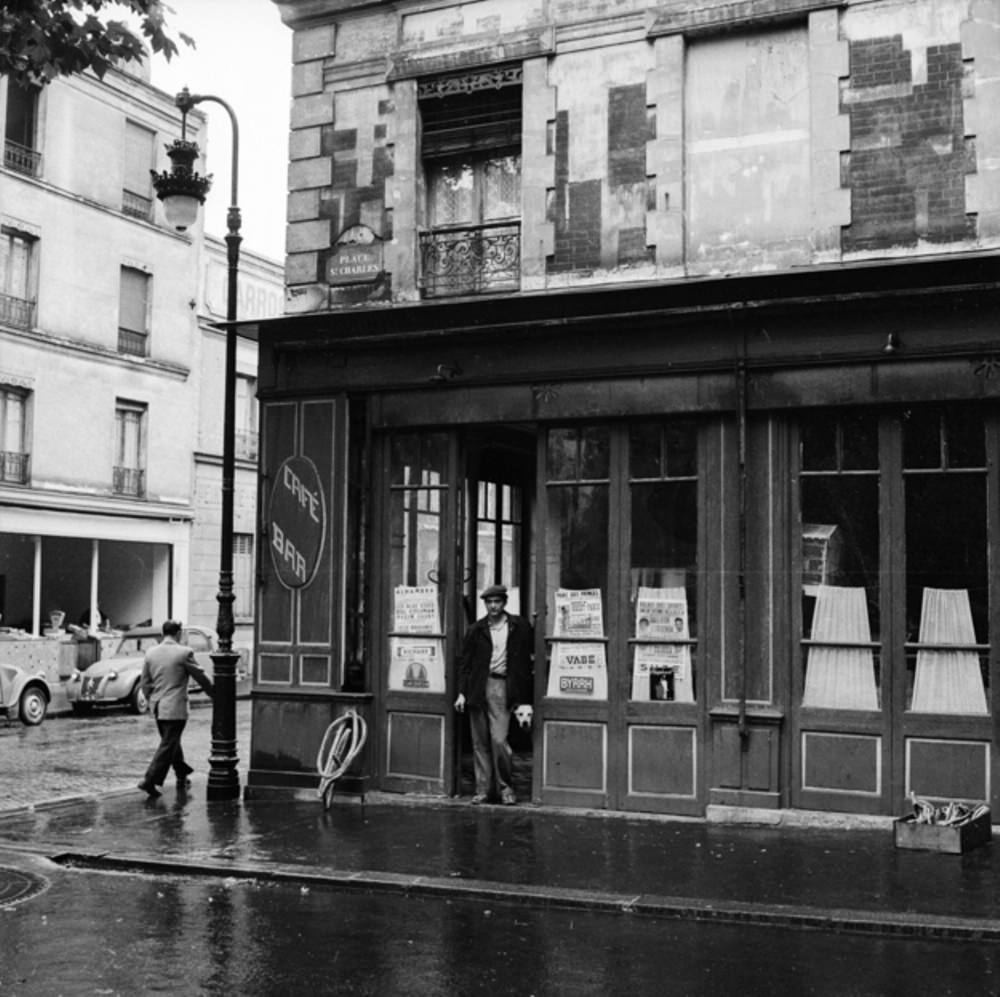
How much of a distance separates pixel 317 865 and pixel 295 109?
7809 millimetres

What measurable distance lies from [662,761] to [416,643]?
2610 millimetres

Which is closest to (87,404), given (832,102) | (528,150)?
(528,150)

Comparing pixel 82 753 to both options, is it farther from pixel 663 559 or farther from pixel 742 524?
pixel 742 524

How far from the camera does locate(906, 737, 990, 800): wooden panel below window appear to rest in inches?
Answer: 420

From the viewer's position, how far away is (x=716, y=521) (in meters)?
11.6

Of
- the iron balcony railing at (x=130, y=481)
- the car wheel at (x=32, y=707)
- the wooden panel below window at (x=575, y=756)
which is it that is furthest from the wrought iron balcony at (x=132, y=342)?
the wooden panel below window at (x=575, y=756)

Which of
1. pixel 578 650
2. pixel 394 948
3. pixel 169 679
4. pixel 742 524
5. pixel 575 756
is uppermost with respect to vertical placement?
pixel 742 524

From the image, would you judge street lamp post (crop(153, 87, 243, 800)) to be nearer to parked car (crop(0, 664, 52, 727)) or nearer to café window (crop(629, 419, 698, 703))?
café window (crop(629, 419, 698, 703))

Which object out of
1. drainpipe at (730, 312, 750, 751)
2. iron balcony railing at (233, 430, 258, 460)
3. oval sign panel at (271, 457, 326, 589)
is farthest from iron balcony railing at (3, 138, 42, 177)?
drainpipe at (730, 312, 750, 751)

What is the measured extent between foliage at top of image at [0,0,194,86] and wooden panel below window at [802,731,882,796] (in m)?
7.35

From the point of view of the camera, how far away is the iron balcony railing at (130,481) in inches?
1257

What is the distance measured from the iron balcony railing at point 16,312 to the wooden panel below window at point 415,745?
1957cm

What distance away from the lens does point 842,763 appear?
11.1 m

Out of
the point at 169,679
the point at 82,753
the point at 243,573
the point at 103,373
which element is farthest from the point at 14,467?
the point at 169,679
